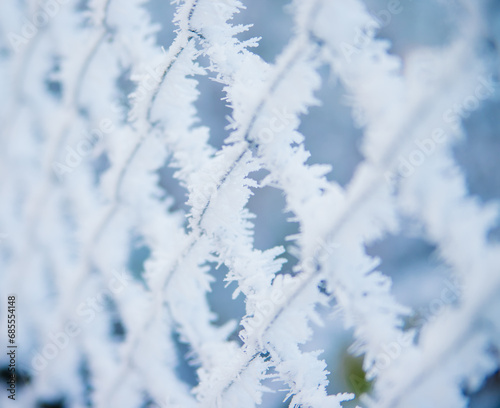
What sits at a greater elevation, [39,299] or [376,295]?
[39,299]

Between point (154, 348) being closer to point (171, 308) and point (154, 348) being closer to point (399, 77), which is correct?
point (171, 308)

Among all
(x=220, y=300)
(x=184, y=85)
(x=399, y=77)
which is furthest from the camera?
(x=220, y=300)

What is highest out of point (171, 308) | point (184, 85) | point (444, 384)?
point (184, 85)

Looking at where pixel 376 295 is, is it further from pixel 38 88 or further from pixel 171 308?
pixel 38 88

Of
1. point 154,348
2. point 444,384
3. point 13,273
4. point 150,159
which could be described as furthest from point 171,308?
point 13,273

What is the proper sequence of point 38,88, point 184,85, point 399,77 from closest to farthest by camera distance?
point 399,77, point 184,85, point 38,88

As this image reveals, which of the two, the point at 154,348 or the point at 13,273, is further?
the point at 13,273

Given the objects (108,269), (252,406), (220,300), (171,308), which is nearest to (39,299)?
(108,269)
